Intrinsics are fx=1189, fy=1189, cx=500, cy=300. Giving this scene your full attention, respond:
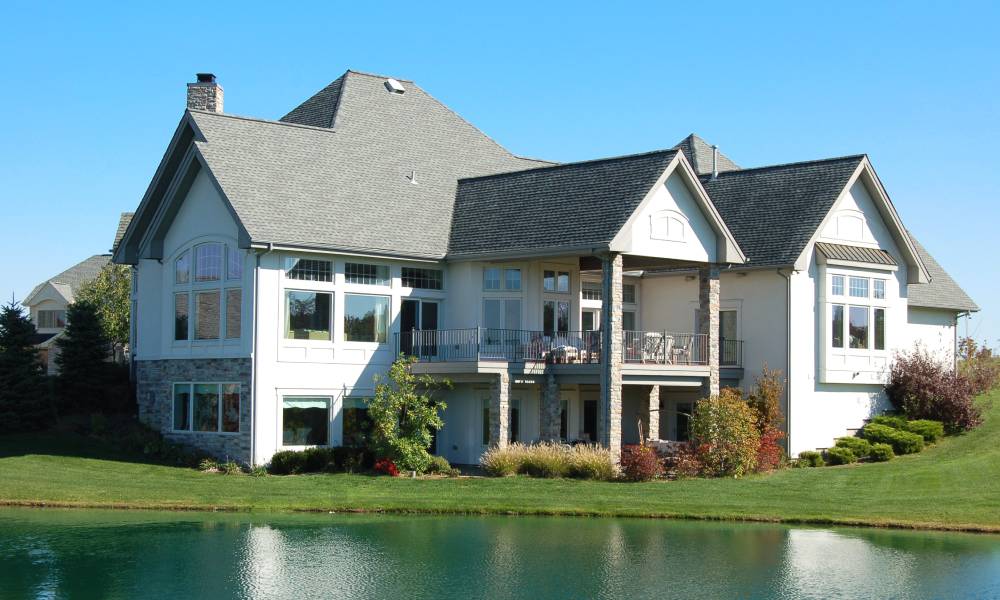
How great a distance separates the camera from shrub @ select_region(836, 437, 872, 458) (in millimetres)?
37312

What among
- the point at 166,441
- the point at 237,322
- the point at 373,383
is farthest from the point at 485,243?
the point at 166,441

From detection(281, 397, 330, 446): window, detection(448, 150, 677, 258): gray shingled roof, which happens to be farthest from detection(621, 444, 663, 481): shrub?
detection(281, 397, 330, 446): window

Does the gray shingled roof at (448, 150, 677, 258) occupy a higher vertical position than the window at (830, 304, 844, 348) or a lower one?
higher

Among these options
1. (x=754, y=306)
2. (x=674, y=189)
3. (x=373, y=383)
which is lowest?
(x=373, y=383)

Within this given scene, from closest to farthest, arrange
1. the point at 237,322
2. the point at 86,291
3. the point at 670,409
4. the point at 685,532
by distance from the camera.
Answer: the point at 685,532 → the point at 237,322 → the point at 670,409 → the point at 86,291

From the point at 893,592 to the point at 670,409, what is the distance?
71.3 feet

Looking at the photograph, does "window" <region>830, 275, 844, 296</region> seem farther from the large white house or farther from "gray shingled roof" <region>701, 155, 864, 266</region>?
"gray shingled roof" <region>701, 155, 864, 266</region>

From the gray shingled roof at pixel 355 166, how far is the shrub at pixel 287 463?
6.02 metres

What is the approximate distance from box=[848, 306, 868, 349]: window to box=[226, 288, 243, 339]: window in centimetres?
1969

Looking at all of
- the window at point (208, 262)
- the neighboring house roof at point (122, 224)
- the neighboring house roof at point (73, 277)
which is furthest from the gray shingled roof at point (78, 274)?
the window at point (208, 262)

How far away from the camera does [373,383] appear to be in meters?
36.3

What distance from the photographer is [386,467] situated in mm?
33281

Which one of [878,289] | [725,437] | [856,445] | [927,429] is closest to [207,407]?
[725,437]

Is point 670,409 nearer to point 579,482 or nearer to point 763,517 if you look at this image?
point 579,482
